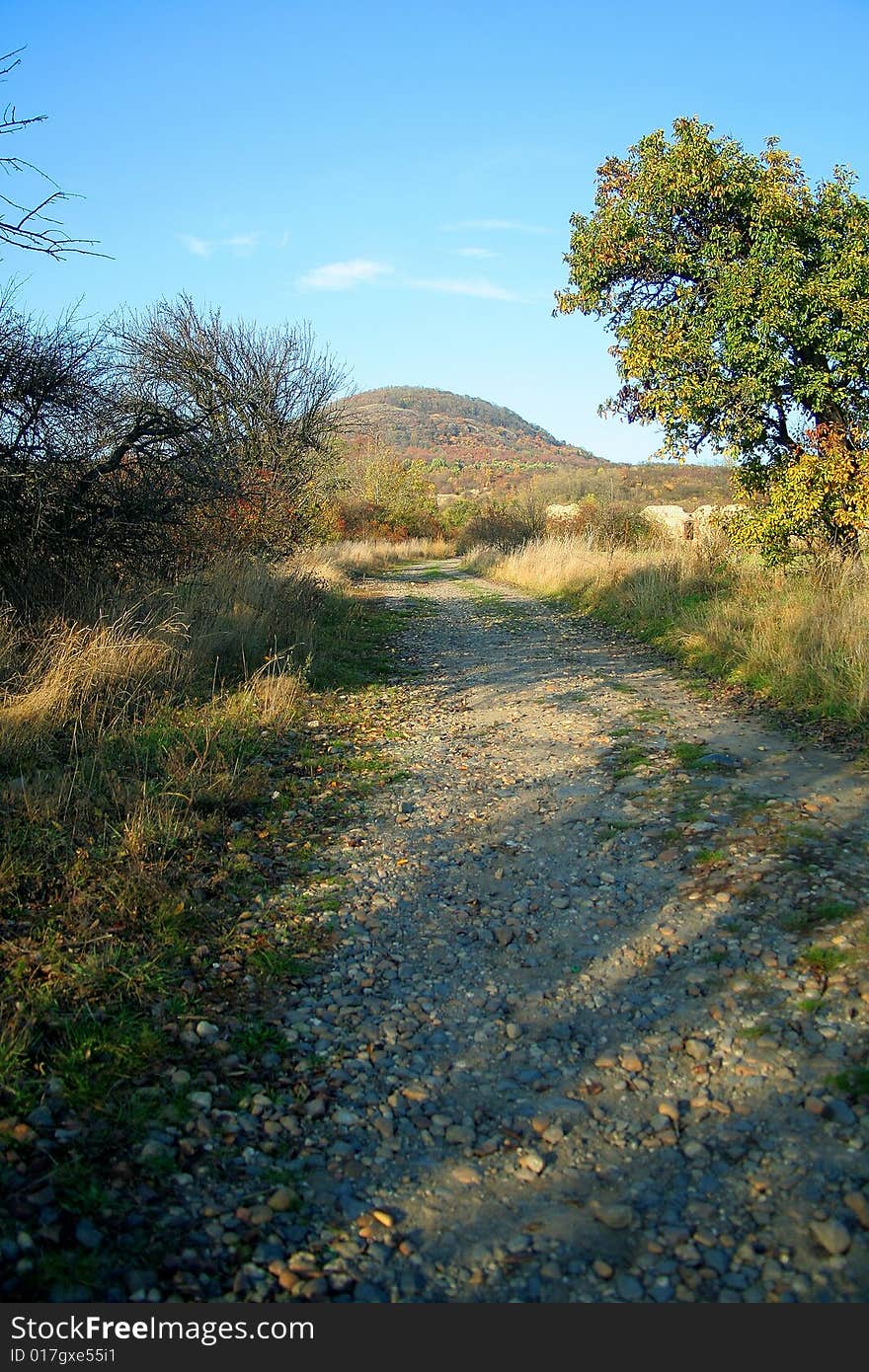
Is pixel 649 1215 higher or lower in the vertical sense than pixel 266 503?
lower

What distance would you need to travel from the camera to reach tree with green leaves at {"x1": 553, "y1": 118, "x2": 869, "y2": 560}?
11.2 metres

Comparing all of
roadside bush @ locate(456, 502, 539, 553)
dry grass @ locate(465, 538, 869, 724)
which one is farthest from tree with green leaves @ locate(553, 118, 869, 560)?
roadside bush @ locate(456, 502, 539, 553)

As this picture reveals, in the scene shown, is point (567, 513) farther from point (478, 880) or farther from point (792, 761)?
point (478, 880)

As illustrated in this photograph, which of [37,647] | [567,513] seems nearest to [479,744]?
[37,647]

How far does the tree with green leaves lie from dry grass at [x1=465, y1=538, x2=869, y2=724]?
4.15ft

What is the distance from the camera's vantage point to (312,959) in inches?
148

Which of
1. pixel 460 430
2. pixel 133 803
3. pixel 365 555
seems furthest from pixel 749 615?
pixel 460 430

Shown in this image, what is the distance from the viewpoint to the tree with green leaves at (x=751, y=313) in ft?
36.8

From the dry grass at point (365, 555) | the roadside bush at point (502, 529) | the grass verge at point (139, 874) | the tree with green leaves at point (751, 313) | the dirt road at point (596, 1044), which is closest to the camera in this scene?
the dirt road at point (596, 1044)

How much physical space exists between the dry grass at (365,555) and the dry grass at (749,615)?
19.1 feet

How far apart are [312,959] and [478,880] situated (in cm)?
109

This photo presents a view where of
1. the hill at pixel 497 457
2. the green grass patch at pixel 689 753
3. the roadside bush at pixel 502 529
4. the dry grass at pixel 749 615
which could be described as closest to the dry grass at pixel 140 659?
the green grass patch at pixel 689 753

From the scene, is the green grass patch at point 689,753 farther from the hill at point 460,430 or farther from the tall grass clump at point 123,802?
the hill at point 460,430

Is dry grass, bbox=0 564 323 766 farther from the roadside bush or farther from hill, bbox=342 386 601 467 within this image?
hill, bbox=342 386 601 467
